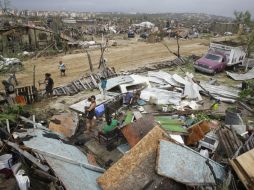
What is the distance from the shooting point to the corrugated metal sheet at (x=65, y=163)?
6273 mm

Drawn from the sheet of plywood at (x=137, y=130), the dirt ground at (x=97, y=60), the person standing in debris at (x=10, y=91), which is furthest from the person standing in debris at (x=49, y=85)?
the sheet of plywood at (x=137, y=130)

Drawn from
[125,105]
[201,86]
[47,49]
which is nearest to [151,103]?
[125,105]

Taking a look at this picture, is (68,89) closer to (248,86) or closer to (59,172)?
(59,172)

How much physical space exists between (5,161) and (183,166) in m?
4.68

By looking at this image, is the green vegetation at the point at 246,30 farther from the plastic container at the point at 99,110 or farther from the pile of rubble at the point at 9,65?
the pile of rubble at the point at 9,65

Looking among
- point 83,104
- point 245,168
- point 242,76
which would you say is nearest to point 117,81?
point 83,104

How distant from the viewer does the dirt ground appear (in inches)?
792

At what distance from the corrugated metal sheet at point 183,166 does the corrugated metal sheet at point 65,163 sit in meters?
1.79

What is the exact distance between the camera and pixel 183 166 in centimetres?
667

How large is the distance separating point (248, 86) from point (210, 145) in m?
9.33

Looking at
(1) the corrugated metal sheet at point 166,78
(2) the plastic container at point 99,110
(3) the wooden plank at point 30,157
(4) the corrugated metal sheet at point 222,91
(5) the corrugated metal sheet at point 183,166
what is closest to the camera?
(5) the corrugated metal sheet at point 183,166

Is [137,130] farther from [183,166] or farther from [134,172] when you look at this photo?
[183,166]

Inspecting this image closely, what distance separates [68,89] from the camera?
51.7 ft

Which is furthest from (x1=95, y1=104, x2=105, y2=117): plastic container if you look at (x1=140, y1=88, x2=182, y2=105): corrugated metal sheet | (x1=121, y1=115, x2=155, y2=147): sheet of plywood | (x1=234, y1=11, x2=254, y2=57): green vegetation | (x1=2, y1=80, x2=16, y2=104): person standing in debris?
(x1=234, y1=11, x2=254, y2=57): green vegetation
